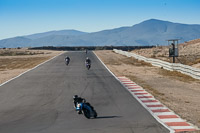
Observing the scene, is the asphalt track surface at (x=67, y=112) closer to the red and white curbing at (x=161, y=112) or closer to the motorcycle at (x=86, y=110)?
the motorcycle at (x=86, y=110)

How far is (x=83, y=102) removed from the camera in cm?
1062

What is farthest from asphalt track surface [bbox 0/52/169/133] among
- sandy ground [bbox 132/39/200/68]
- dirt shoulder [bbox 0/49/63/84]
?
sandy ground [bbox 132/39/200/68]

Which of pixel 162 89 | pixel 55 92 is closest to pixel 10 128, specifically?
pixel 55 92

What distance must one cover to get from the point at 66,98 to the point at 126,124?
5.31m

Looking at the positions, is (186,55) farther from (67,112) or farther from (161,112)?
(67,112)

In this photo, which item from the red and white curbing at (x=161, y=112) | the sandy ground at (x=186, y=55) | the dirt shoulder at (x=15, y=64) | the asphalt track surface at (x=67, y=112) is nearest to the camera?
the asphalt track surface at (x=67, y=112)

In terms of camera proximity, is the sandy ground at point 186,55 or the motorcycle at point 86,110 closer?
the motorcycle at point 86,110

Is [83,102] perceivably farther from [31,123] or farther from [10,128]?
[10,128]

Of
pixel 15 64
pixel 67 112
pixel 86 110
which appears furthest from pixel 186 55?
pixel 86 110

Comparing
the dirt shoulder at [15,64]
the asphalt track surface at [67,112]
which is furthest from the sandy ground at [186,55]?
the dirt shoulder at [15,64]

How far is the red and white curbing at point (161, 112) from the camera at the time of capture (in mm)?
9134

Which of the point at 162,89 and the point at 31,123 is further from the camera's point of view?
the point at 162,89

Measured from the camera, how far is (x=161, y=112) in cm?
1113

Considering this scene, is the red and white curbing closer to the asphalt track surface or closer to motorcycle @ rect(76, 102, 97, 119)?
the asphalt track surface
